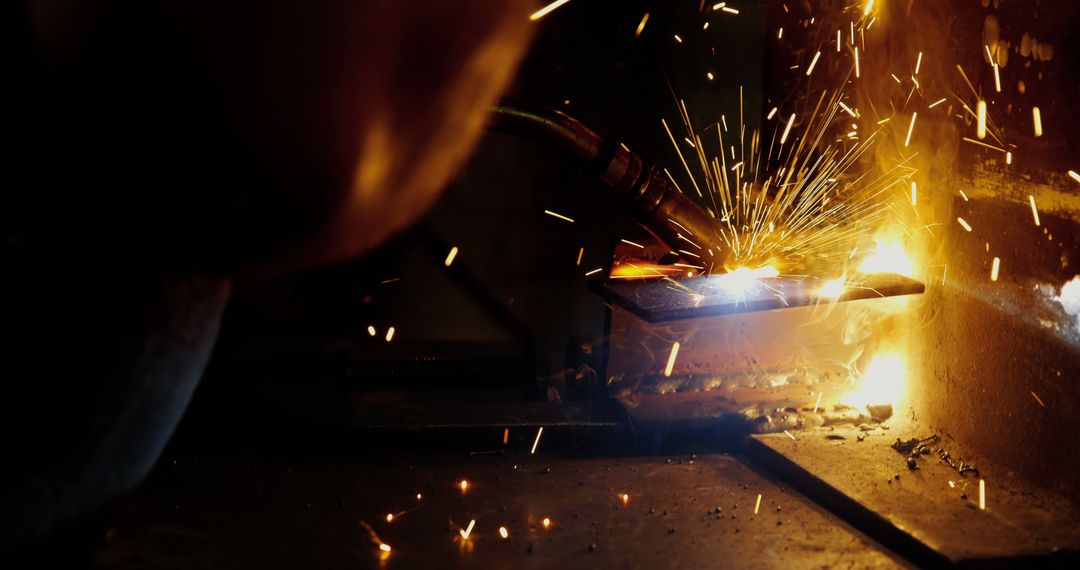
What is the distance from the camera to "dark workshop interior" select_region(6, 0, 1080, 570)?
7.33 ft

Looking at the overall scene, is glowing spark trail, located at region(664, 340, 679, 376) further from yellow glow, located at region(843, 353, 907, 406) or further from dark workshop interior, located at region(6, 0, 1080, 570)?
yellow glow, located at region(843, 353, 907, 406)

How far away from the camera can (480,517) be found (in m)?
3.53

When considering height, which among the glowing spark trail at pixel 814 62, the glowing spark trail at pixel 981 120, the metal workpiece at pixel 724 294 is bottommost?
the metal workpiece at pixel 724 294

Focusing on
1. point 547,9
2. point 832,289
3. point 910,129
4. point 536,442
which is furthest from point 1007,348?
point 547,9

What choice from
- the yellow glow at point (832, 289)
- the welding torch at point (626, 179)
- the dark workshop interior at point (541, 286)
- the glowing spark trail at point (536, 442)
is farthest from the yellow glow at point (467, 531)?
the yellow glow at point (832, 289)

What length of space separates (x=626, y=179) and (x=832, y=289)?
3.23 feet

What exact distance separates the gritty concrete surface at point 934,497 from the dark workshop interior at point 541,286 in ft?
0.05

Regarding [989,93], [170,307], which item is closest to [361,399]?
[170,307]

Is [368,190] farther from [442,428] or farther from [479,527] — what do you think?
[442,428]

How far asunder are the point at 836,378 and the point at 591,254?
163cm

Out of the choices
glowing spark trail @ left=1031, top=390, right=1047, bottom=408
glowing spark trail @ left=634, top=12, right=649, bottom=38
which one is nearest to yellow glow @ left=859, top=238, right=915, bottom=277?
glowing spark trail @ left=1031, top=390, right=1047, bottom=408

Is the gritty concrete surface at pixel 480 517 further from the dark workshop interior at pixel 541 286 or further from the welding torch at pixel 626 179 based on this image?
the welding torch at pixel 626 179

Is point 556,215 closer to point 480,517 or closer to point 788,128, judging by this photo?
point 788,128

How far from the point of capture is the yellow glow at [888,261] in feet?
14.3
